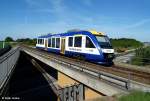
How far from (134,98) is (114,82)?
2.79 meters

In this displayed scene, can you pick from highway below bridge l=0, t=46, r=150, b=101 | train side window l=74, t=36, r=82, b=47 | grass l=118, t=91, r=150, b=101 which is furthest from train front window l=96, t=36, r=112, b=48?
grass l=118, t=91, r=150, b=101

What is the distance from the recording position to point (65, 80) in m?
21.0

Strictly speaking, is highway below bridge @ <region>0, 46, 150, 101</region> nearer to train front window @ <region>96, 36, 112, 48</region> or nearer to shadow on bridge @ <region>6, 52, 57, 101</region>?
shadow on bridge @ <region>6, 52, 57, 101</region>

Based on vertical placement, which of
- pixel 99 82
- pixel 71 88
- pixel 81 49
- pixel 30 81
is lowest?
pixel 30 81

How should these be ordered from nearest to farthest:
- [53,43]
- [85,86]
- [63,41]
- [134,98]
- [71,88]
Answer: [134,98], [85,86], [71,88], [63,41], [53,43]

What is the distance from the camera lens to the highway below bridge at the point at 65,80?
12.8 metres

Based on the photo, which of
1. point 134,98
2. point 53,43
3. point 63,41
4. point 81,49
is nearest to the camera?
point 134,98

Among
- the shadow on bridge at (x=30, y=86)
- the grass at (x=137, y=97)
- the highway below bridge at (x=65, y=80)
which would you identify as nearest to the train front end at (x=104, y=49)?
the highway below bridge at (x=65, y=80)

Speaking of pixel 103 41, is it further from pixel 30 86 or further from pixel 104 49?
pixel 30 86

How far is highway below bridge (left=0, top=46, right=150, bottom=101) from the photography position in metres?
12.8

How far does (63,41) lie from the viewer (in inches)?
1208

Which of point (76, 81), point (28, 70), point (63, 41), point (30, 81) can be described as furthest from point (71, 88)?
point (28, 70)

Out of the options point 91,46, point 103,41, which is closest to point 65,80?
point 91,46

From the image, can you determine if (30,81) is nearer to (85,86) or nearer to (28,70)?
(28,70)
